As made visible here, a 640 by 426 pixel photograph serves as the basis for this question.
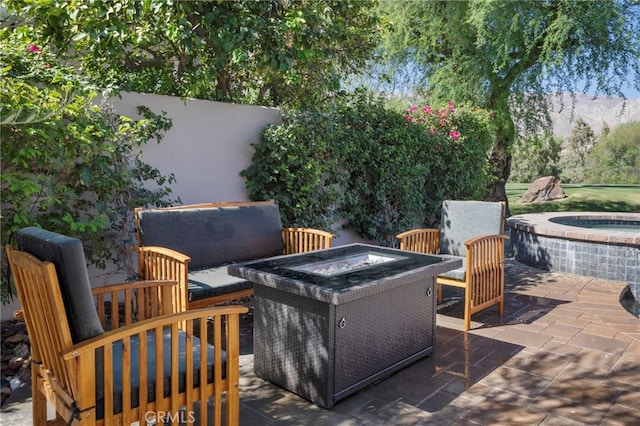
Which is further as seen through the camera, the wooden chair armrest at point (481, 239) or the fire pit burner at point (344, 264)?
the wooden chair armrest at point (481, 239)

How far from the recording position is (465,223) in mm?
4809

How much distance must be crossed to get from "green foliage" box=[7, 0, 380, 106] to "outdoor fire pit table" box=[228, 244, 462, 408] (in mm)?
2158

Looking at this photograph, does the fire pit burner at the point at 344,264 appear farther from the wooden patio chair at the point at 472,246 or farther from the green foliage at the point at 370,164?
the green foliage at the point at 370,164

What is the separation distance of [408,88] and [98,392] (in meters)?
10.7

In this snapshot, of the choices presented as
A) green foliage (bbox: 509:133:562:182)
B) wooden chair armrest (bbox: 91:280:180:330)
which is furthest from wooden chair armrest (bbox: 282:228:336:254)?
green foliage (bbox: 509:133:562:182)

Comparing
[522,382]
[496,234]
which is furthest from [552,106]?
[522,382]

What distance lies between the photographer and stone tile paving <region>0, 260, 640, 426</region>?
252 cm

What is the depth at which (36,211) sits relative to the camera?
372 cm

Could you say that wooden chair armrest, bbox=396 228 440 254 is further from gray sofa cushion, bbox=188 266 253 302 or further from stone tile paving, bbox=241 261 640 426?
gray sofa cushion, bbox=188 266 253 302

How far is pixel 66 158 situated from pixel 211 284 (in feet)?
4.60

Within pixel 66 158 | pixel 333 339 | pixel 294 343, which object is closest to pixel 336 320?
pixel 333 339

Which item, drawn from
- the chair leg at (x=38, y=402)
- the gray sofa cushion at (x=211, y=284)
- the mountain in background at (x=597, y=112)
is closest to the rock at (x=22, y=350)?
the gray sofa cushion at (x=211, y=284)

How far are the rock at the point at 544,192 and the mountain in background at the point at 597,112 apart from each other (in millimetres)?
1742

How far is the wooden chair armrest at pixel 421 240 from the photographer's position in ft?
14.8
